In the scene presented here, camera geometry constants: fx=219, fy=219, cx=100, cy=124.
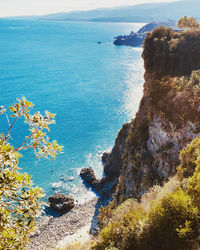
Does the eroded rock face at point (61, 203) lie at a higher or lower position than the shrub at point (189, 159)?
lower

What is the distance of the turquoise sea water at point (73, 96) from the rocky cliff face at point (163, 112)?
1186cm

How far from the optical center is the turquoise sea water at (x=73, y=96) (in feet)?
154

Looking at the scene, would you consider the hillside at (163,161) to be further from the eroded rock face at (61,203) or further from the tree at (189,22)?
the eroded rock face at (61,203)

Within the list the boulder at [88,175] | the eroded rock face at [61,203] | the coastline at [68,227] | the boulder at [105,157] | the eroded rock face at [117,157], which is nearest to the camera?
the coastline at [68,227]

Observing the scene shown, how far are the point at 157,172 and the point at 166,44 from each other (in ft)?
58.4

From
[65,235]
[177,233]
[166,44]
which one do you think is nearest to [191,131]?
[177,233]

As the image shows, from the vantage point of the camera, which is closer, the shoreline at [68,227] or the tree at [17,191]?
the tree at [17,191]

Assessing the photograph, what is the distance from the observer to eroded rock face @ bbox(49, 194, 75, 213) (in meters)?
37.3

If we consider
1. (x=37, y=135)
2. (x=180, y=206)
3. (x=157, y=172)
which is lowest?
(x=157, y=172)

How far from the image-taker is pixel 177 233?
937 centimetres

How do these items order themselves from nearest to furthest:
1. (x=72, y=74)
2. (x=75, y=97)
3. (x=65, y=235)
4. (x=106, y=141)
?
(x=65, y=235) < (x=106, y=141) < (x=75, y=97) < (x=72, y=74)

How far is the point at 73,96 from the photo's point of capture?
8012 centimetres

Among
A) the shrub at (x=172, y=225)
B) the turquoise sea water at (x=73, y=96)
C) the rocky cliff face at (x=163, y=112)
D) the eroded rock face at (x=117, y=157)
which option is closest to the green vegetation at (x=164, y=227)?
the shrub at (x=172, y=225)

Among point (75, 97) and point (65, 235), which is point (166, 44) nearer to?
point (65, 235)
